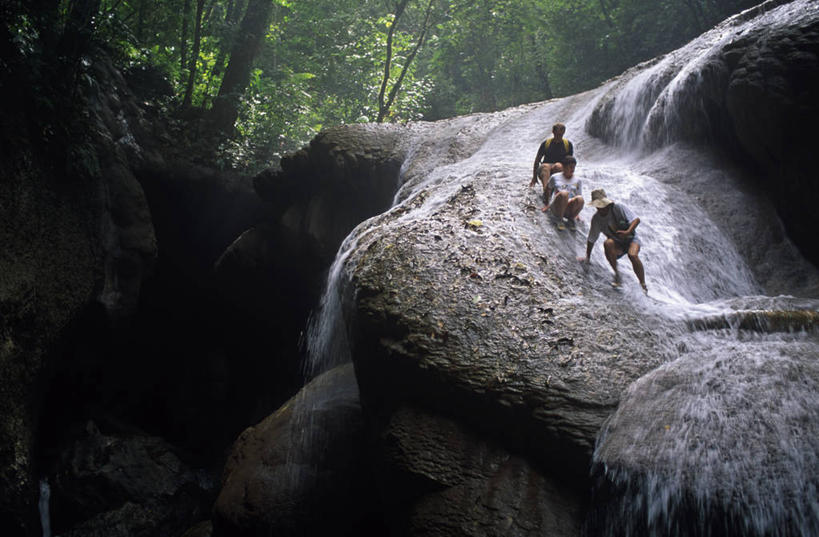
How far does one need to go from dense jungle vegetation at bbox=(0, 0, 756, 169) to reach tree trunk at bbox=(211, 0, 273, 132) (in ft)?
0.10

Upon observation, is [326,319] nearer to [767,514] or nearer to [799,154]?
[767,514]

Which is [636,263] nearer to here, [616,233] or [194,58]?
[616,233]

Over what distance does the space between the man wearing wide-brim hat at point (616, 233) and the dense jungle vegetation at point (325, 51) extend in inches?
310

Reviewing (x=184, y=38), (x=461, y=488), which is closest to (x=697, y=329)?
(x=461, y=488)

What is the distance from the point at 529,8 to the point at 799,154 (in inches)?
656

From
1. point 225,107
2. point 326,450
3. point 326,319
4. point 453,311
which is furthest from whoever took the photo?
Answer: point 225,107

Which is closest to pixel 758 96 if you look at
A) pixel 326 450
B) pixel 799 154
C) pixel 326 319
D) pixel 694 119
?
pixel 799 154

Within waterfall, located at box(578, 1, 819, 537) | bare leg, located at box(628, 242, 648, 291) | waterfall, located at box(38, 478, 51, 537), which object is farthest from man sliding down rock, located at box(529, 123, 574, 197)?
waterfall, located at box(38, 478, 51, 537)

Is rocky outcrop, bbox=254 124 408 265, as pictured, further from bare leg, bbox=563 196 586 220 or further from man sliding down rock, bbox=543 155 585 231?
bare leg, bbox=563 196 586 220

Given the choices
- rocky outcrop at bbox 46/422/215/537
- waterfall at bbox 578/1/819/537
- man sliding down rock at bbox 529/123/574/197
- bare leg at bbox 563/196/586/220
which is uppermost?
man sliding down rock at bbox 529/123/574/197

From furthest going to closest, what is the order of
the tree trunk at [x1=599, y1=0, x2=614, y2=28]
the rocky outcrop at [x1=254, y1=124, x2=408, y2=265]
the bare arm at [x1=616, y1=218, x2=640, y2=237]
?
the tree trunk at [x1=599, y1=0, x2=614, y2=28] < the rocky outcrop at [x1=254, y1=124, x2=408, y2=265] < the bare arm at [x1=616, y1=218, x2=640, y2=237]

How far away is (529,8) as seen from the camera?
1995 cm

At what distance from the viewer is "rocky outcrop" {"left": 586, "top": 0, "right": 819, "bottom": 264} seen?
583 centimetres

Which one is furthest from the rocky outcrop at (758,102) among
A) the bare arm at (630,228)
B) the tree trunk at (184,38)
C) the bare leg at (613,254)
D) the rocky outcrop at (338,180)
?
the tree trunk at (184,38)
